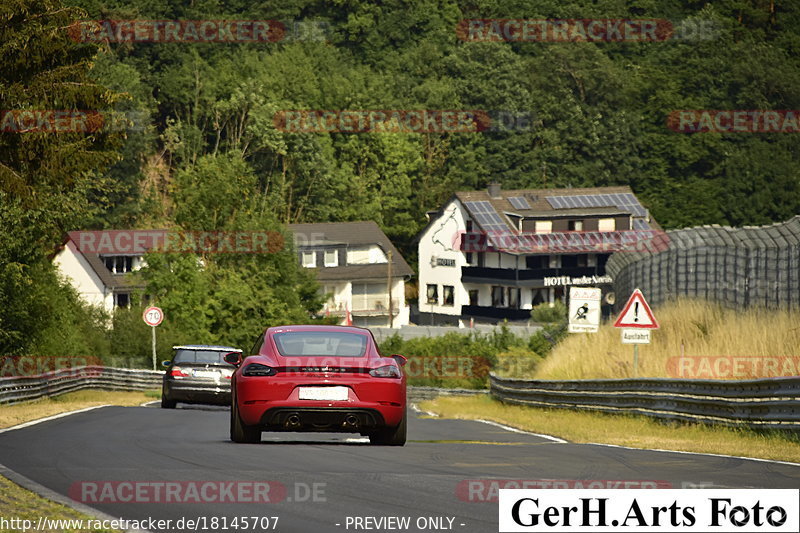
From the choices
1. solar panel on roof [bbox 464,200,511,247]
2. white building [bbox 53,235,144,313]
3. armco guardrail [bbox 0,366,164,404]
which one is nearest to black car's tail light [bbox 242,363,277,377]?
armco guardrail [bbox 0,366,164,404]

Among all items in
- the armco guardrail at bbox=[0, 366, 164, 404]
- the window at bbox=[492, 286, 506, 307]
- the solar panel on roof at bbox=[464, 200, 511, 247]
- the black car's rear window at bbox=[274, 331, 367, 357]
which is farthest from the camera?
the window at bbox=[492, 286, 506, 307]

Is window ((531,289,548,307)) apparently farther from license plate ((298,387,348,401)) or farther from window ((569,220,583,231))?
license plate ((298,387,348,401))

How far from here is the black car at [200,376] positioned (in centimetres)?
2639

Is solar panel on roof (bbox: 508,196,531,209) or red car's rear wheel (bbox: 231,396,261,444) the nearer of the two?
red car's rear wheel (bbox: 231,396,261,444)

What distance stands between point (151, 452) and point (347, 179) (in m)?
99.9

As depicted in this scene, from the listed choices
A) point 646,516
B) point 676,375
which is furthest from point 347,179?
point 646,516

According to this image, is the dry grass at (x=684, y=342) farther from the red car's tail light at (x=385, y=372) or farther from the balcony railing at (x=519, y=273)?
the balcony railing at (x=519, y=273)

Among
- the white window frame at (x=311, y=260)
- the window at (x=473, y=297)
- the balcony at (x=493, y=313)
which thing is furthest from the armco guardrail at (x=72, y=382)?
the window at (x=473, y=297)

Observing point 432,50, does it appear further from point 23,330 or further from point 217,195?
point 23,330

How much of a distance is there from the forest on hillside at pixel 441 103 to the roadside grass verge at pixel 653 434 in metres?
65.2

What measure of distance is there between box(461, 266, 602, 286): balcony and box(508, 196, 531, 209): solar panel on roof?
588 cm

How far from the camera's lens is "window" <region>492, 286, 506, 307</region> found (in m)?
104

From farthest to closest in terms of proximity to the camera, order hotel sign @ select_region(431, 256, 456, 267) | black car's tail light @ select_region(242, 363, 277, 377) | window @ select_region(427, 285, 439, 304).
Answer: window @ select_region(427, 285, 439, 304) → hotel sign @ select_region(431, 256, 456, 267) → black car's tail light @ select_region(242, 363, 277, 377)

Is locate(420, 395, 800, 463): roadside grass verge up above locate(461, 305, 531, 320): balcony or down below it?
below
